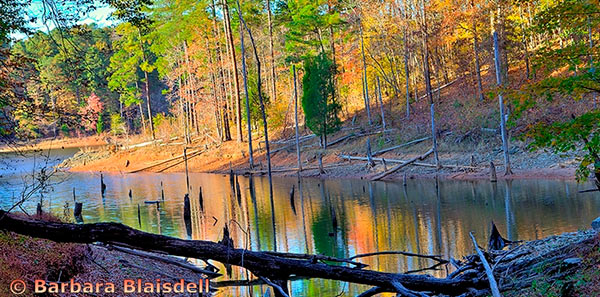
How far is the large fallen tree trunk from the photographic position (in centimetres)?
632

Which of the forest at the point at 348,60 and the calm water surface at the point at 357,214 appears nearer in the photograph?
the calm water surface at the point at 357,214

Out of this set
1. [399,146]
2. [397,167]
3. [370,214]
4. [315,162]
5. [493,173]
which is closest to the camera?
[370,214]

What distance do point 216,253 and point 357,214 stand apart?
614 inches

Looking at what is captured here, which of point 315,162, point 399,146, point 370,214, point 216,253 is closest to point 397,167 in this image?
point 399,146

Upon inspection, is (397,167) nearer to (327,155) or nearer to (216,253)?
(327,155)

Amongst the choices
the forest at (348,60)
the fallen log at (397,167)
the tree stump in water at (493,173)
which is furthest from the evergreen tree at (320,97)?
the tree stump in water at (493,173)

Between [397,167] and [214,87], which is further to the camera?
[214,87]

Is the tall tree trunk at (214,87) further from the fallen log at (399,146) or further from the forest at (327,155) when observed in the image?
the fallen log at (399,146)

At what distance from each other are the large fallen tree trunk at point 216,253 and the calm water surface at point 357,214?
3.95 metres

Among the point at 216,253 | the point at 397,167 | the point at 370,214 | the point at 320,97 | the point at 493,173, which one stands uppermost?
the point at 320,97

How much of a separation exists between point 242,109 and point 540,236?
104ft

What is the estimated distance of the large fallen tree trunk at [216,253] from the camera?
6.32 meters

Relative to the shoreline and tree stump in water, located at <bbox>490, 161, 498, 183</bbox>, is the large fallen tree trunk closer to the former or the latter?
the shoreline

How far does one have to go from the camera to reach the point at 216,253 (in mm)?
6699
